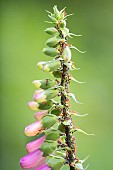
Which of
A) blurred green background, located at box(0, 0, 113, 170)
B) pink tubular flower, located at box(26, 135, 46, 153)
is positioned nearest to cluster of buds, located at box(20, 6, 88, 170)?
pink tubular flower, located at box(26, 135, 46, 153)

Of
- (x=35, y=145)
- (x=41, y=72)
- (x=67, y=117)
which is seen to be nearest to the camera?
(x=67, y=117)

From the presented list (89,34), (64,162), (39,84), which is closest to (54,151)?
(64,162)

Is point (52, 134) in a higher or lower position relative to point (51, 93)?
lower

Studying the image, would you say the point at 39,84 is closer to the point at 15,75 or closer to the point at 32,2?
the point at 15,75

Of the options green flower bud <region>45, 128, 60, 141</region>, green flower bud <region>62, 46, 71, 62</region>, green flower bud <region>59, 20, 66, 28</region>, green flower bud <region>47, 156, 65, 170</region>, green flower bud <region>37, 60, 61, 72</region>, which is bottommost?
green flower bud <region>47, 156, 65, 170</region>

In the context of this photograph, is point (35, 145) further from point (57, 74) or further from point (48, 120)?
point (57, 74)

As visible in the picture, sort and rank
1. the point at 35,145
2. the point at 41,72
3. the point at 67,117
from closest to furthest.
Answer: the point at 67,117
the point at 35,145
the point at 41,72

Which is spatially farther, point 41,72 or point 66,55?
point 41,72

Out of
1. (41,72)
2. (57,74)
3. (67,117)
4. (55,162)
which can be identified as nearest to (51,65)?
(57,74)

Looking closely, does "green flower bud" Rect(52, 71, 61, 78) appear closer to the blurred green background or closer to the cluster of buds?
the cluster of buds
